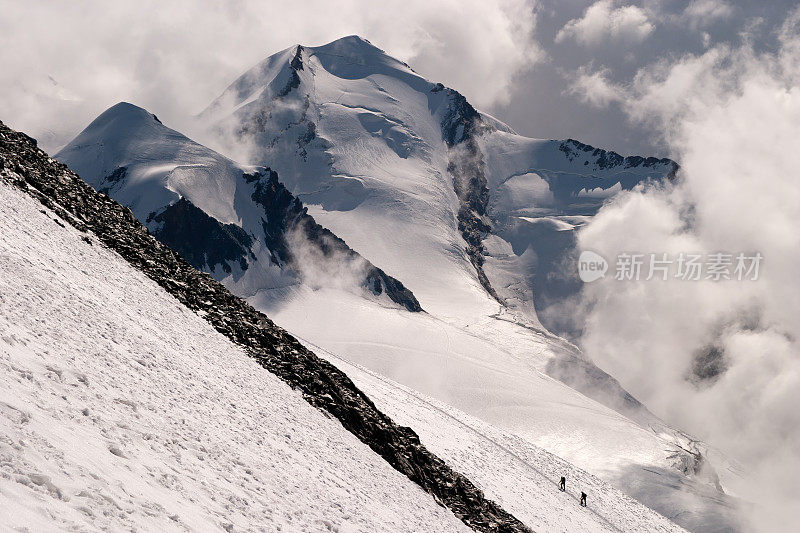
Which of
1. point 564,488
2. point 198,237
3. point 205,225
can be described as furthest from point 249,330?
point 205,225

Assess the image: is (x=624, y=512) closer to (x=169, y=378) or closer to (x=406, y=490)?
(x=406, y=490)

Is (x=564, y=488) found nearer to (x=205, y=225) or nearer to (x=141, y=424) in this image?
(x=141, y=424)

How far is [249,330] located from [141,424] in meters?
17.4

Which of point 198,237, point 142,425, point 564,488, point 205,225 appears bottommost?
point 142,425

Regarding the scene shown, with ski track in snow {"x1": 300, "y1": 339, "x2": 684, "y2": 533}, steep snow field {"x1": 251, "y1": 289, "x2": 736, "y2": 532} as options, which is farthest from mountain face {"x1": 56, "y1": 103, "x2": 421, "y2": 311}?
ski track in snow {"x1": 300, "y1": 339, "x2": 684, "y2": 533}

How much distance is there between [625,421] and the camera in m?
143

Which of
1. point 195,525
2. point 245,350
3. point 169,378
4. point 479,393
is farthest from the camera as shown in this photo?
point 479,393

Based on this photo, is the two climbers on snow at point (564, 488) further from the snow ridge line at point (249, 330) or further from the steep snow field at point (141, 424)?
the steep snow field at point (141, 424)

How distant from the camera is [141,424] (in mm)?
17734

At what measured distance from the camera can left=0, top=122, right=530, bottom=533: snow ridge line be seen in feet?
105

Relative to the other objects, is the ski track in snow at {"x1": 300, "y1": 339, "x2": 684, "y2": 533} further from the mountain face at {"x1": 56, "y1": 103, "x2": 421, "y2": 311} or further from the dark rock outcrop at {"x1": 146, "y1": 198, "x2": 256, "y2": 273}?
the dark rock outcrop at {"x1": 146, "y1": 198, "x2": 256, "y2": 273}

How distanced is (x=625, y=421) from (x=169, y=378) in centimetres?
13405

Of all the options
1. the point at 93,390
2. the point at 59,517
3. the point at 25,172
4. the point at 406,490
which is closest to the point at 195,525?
the point at 59,517

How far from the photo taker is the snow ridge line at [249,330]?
3191 cm
